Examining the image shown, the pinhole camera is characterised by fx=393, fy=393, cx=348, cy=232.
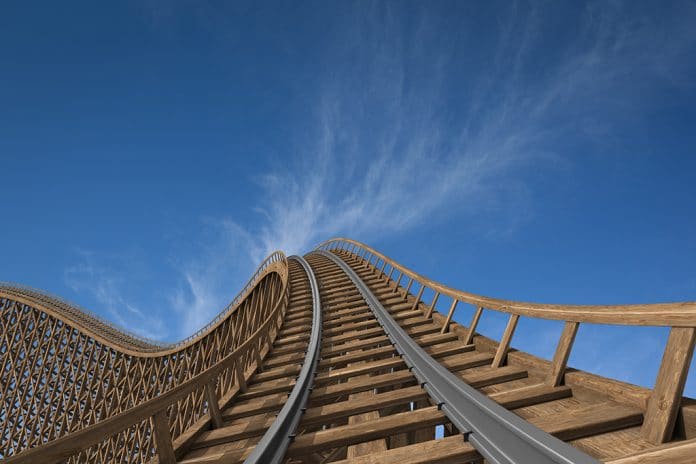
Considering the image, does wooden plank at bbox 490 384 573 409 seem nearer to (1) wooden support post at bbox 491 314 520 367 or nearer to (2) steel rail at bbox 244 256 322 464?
(1) wooden support post at bbox 491 314 520 367

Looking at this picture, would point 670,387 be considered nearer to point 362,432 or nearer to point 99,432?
point 362,432

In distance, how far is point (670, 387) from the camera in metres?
1.59

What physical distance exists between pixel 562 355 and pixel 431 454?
3.81ft

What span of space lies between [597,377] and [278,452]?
182 centimetres

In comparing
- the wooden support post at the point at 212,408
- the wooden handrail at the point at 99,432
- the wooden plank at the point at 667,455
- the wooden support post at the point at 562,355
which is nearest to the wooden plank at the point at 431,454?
the wooden plank at the point at 667,455

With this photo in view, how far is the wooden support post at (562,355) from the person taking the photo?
2.41 m

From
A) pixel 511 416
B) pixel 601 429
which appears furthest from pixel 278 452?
pixel 601 429

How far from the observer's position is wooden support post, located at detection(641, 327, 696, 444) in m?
1.55

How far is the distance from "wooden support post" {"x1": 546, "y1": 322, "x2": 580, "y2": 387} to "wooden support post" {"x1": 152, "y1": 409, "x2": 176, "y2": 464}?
225 cm

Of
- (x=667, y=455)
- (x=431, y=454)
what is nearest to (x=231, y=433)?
(x=431, y=454)

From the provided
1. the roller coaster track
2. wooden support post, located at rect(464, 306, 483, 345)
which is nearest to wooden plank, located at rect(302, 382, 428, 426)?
the roller coaster track

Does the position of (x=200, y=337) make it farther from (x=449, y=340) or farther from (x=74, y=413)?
(x=449, y=340)

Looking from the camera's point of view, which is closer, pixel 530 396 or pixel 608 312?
pixel 608 312

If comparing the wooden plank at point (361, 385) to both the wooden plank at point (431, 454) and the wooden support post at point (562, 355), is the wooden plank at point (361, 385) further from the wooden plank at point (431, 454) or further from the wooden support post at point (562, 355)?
the wooden plank at point (431, 454)
